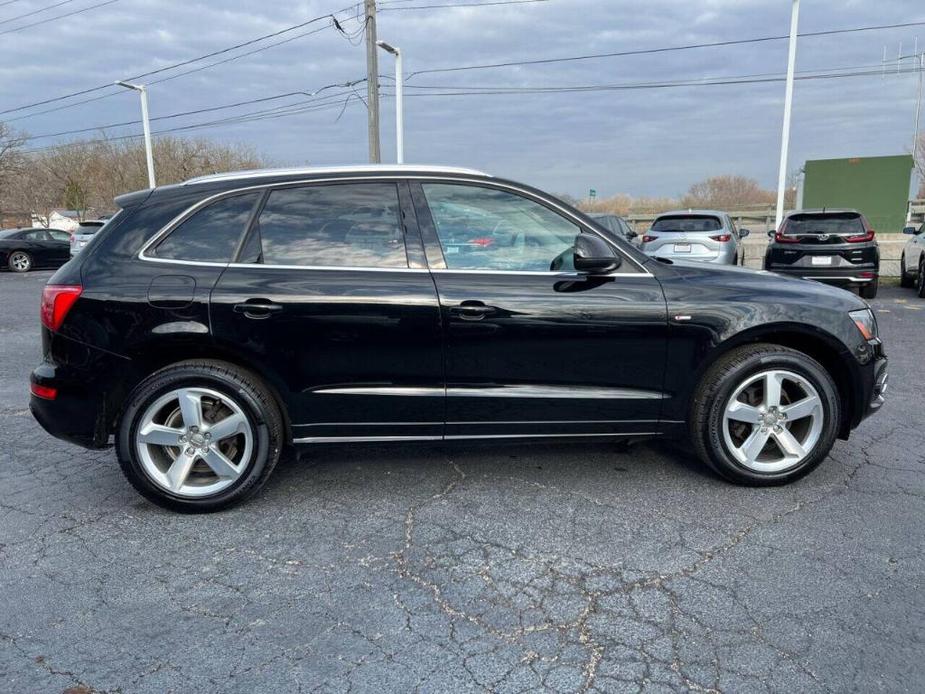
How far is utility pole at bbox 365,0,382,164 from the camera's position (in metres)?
19.8

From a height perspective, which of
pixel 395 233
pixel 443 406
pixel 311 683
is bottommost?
pixel 311 683

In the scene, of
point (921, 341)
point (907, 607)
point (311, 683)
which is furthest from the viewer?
point (921, 341)

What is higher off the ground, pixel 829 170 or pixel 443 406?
pixel 829 170

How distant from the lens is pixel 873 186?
24.2 metres

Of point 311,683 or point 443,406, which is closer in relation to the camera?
point 311,683

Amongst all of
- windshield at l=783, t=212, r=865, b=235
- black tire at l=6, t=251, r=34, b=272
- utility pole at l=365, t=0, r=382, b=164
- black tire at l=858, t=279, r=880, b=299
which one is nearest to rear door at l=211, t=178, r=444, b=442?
windshield at l=783, t=212, r=865, b=235

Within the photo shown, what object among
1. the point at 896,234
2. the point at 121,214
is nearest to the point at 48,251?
the point at 121,214

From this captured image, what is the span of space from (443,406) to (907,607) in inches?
84.7

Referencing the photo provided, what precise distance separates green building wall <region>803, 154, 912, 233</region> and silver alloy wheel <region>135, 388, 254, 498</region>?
24713 mm

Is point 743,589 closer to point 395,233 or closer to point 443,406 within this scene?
point 443,406

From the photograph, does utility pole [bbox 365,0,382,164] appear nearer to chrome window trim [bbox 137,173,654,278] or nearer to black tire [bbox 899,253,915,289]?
black tire [bbox 899,253,915,289]

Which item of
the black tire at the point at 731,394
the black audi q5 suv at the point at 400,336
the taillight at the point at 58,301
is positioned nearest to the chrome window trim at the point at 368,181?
the black audi q5 suv at the point at 400,336

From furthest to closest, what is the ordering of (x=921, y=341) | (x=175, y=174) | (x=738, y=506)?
(x=175, y=174) → (x=921, y=341) → (x=738, y=506)

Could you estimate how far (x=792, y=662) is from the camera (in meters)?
2.35
